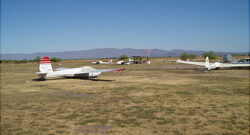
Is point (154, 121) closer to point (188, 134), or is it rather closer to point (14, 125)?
point (188, 134)

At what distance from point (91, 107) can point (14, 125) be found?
315cm

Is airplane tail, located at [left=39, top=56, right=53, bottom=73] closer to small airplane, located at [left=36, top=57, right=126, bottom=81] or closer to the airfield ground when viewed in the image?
small airplane, located at [left=36, top=57, right=126, bottom=81]

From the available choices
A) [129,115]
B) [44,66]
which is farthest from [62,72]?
[129,115]

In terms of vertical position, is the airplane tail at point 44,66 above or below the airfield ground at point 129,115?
above

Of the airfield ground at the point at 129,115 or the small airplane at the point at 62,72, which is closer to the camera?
the airfield ground at the point at 129,115

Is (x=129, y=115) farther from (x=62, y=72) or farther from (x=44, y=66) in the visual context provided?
(x=44, y=66)

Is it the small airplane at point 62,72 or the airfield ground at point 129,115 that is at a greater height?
the small airplane at point 62,72

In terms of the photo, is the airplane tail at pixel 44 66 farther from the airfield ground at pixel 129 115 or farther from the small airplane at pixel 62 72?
the airfield ground at pixel 129 115

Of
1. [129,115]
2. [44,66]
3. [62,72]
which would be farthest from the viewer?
[62,72]

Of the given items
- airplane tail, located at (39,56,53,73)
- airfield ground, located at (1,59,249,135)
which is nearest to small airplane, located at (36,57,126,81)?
airplane tail, located at (39,56,53,73)

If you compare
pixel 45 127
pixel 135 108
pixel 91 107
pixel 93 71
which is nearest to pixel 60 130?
pixel 45 127

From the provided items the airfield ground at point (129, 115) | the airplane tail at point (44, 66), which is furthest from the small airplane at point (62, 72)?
the airfield ground at point (129, 115)

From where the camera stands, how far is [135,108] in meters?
A: 8.58

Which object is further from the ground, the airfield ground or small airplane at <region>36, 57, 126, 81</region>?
small airplane at <region>36, 57, 126, 81</region>
